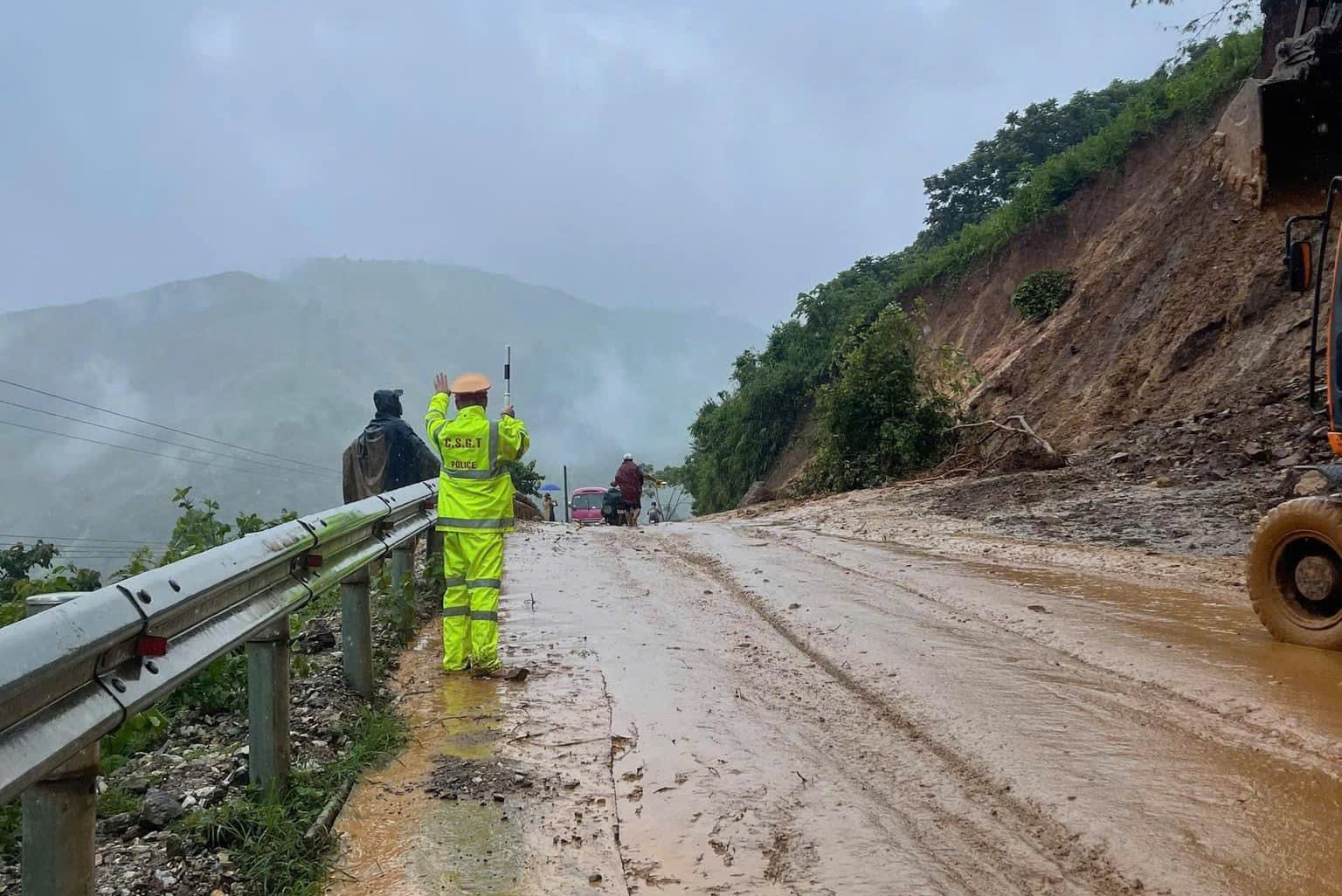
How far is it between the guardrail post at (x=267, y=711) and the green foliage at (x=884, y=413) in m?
17.6

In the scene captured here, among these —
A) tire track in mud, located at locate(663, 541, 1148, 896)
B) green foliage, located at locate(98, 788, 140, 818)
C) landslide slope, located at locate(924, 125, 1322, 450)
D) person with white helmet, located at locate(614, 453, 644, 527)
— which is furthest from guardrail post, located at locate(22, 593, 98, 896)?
person with white helmet, located at locate(614, 453, 644, 527)

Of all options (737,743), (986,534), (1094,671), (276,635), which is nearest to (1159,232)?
→ (986,534)

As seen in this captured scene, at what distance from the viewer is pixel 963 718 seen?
Answer: 5.14 metres

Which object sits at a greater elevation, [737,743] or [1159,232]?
[1159,232]

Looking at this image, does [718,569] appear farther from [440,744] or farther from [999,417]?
[999,417]

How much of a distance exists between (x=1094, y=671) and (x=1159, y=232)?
19165 mm

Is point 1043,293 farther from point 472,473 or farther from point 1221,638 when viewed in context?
point 472,473

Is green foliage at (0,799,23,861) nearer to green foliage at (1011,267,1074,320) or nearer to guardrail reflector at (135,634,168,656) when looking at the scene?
guardrail reflector at (135,634,168,656)

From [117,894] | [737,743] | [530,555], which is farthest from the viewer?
[530,555]

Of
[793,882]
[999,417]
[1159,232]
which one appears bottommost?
[793,882]

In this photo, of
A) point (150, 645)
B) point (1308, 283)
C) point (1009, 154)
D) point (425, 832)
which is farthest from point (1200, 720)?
point (1009, 154)

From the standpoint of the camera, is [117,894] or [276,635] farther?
[276,635]

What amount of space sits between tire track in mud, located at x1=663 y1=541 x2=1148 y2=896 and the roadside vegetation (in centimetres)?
1660

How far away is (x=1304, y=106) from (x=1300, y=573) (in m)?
Result: 5.62
